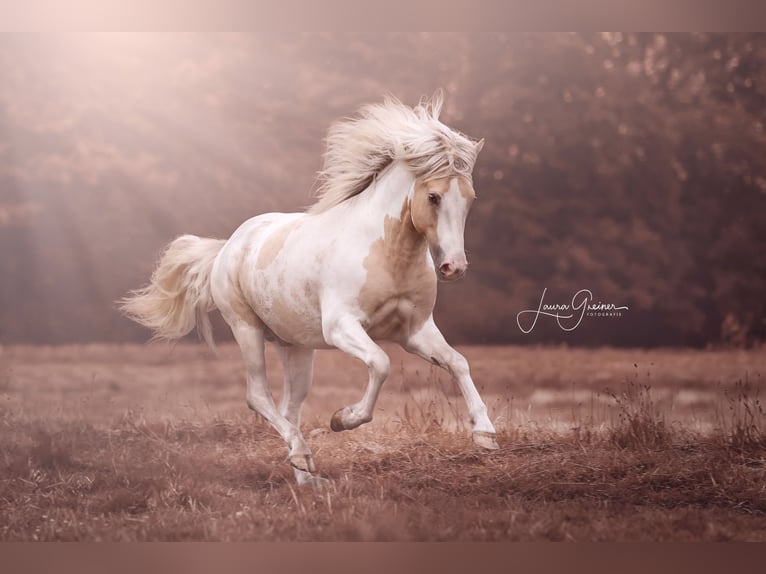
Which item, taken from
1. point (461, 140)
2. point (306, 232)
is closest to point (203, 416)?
point (306, 232)

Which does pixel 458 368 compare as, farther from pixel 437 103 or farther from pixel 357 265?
pixel 437 103

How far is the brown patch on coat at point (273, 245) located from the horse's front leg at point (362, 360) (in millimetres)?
503

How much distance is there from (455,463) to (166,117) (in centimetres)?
209

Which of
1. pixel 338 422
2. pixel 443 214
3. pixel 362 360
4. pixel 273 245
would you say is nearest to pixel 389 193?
pixel 443 214

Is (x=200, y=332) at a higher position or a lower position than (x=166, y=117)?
lower

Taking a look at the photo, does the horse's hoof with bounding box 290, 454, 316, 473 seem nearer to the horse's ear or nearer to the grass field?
the grass field

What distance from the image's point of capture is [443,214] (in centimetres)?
346

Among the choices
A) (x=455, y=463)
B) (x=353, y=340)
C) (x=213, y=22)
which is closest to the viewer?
(x=353, y=340)

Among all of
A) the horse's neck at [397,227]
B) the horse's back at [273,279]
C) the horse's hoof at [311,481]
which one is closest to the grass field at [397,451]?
the horse's hoof at [311,481]

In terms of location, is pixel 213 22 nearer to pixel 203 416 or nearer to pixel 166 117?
pixel 166 117

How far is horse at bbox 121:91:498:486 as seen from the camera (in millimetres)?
3492


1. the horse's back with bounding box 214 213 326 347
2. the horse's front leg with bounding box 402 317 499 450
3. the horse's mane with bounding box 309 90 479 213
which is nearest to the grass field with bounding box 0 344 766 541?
the horse's front leg with bounding box 402 317 499 450

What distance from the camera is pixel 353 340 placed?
349cm

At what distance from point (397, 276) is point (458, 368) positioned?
0.45 m
